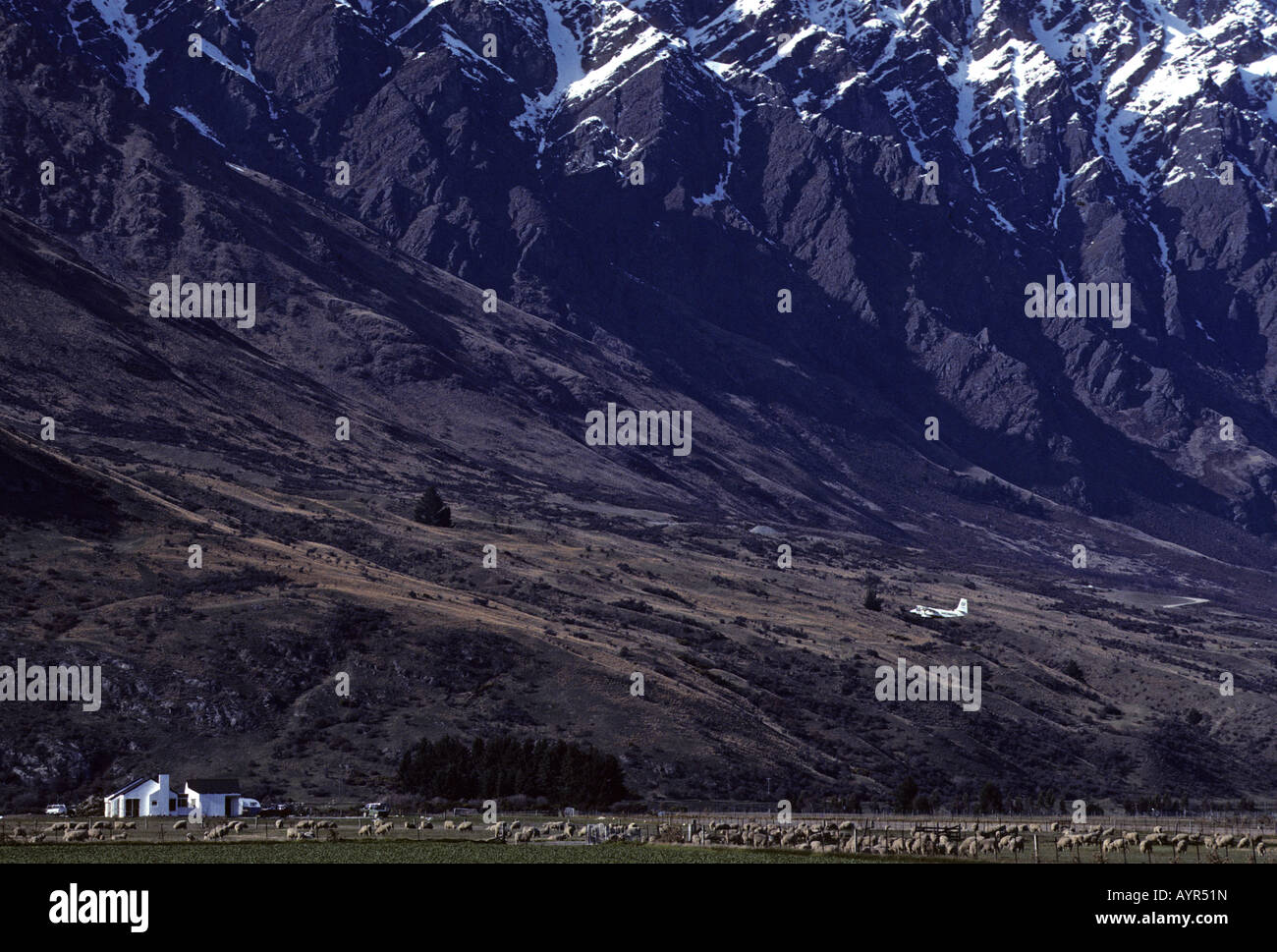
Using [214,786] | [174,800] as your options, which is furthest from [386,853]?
[174,800]

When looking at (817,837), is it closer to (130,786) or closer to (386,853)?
(386,853)

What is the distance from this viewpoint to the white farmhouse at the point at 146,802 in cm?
10594

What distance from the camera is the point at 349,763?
12650 cm

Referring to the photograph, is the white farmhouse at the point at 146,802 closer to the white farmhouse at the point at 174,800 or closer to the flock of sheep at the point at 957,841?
the white farmhouse at the point at 174,800

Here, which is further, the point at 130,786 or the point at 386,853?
the point at 130,786

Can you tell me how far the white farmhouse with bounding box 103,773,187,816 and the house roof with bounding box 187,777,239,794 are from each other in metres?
1.26

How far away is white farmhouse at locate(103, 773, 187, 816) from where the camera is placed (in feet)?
348

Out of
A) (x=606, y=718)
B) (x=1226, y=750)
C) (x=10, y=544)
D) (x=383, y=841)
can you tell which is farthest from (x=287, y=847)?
(x=1226, y=750)

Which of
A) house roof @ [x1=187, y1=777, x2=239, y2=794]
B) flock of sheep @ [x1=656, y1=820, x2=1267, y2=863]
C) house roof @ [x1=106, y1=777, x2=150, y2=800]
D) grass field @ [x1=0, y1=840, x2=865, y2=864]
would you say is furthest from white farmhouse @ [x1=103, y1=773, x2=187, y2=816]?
flock of sheep @ [x1=656, y1=820, x2=1267, y2=863]

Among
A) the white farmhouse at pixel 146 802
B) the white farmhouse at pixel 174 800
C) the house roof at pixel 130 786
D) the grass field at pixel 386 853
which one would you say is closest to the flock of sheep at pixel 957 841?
the grass field at pixel 386 853

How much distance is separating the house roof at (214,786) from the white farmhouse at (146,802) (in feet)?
4.13

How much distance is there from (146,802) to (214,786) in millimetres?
3893

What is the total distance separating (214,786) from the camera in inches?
4252
